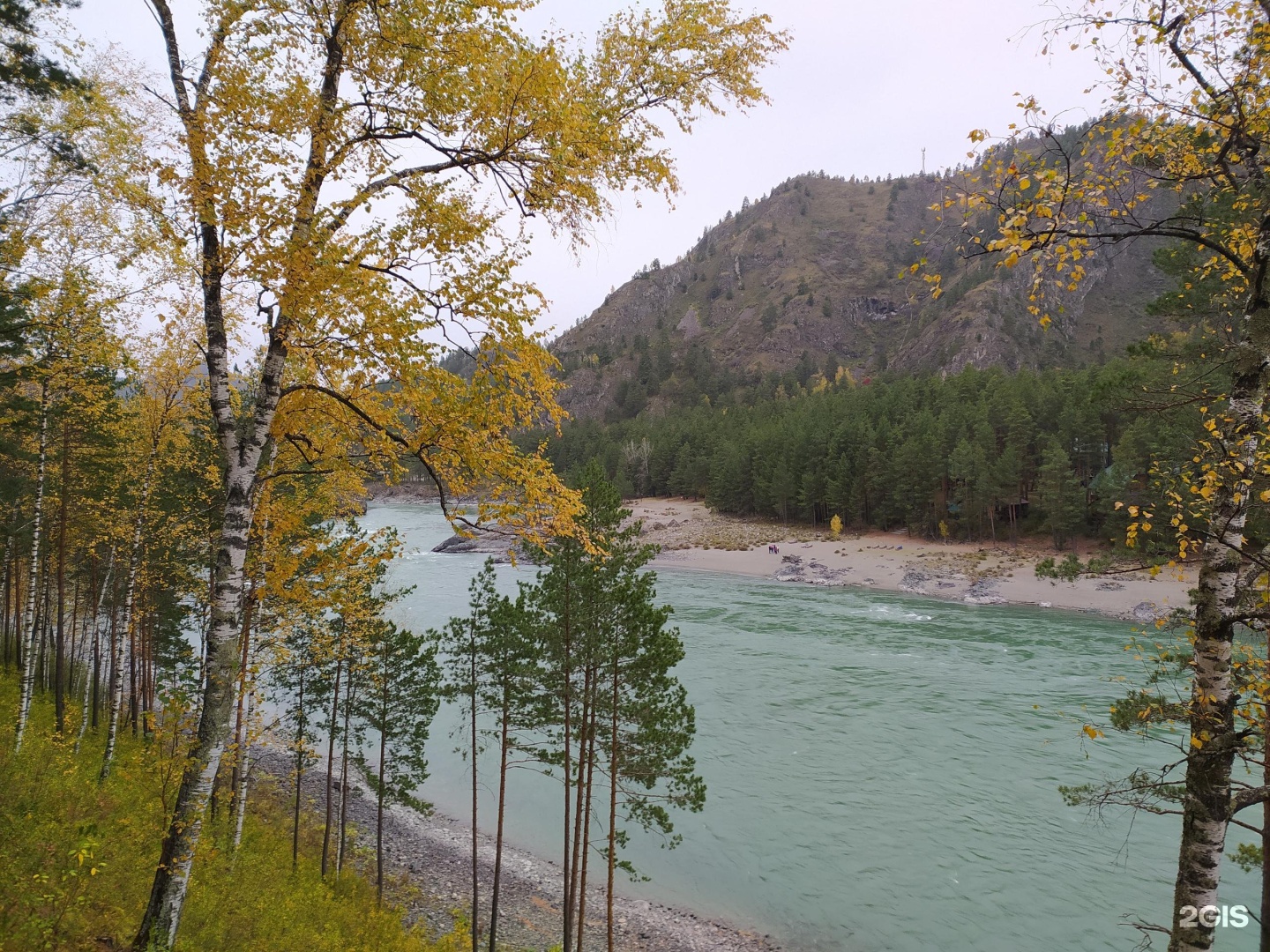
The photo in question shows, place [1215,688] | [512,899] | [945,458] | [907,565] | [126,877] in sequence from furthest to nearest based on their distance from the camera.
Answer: [945,458], [907,565], [512,899], [126,877], [1215,688]

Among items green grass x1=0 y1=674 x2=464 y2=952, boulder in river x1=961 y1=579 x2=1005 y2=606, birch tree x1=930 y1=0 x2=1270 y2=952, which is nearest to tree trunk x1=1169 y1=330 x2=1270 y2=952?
birch tree x1=930 y1=0 x2=1270 y2=952

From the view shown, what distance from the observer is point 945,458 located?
2397 inches

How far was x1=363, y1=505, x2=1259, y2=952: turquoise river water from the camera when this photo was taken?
14961 millimetres

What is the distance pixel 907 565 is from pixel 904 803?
38.4 meters

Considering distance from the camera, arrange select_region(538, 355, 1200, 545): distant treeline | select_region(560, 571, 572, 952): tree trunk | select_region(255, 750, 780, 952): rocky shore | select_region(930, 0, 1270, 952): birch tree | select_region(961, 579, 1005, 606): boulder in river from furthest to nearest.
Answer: select_region(538, 355, 1200, 545): distant treeline, select_region(961, 579, 1005, 606): boulder in river, select_region(255, 750, 780, 952): rocky shore, select_region(560, 571, 572, 952): tree trunk, select_region(930, 0, 1270, 952): birch tree

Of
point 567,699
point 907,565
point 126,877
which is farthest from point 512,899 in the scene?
point 907,565

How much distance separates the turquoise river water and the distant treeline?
17.1 m

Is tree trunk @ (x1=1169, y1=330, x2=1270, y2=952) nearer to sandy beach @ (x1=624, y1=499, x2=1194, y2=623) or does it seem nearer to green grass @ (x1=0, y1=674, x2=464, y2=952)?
green grass @ (x1=0, y1=674, x2=464, y2=952)

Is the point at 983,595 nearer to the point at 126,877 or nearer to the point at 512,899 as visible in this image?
the point at 512,899

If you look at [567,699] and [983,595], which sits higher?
[567,699]

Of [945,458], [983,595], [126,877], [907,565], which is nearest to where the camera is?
[126,877]

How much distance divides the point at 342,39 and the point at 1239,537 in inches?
310

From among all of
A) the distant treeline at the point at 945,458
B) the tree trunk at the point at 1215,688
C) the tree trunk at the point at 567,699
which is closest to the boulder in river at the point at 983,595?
the distant treeline at the point at 945,458

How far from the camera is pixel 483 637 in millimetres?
15453
